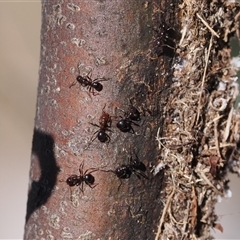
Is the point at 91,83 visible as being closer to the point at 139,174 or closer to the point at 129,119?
the point at 129,119

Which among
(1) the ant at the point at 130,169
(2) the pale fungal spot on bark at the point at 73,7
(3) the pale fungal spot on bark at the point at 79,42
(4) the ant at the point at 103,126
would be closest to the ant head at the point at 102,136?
(4) the ant at the point at 103,126

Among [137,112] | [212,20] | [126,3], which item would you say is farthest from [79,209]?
[212,20]

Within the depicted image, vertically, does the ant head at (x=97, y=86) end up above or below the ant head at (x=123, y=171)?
above

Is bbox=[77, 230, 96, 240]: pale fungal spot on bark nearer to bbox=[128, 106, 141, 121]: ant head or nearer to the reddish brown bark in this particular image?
the reddish brown bark

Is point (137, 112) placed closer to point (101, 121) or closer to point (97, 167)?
point (101, 121)

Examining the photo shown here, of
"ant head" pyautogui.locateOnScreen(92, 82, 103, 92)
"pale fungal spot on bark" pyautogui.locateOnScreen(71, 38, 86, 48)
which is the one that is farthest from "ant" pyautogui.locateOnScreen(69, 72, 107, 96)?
"pale fungal spot on bark" pyautogui.locateOnScreen(71, 38, 86, 48)

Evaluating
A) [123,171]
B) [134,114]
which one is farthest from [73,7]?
[123,171]

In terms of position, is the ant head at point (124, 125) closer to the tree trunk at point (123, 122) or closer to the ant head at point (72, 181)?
the tree trunk at point (123, 122)
